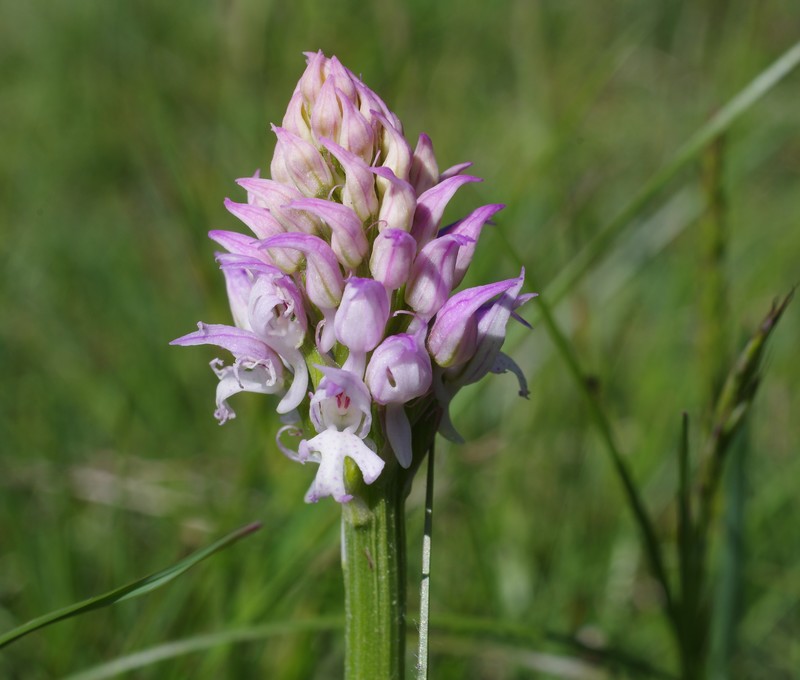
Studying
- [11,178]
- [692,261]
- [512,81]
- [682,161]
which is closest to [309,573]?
[682,161]

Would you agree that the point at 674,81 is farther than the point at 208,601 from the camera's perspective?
Yes

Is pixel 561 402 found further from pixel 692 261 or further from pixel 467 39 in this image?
pixel 467 39

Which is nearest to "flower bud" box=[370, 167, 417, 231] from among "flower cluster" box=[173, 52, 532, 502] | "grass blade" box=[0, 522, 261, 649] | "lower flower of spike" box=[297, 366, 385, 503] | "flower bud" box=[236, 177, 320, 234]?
"flower cluster" box=[173, 52, 532, 502]

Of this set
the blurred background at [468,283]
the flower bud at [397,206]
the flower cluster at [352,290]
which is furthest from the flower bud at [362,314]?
the blurred background at [468,283]

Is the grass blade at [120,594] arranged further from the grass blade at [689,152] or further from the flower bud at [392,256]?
the grass blade at [689,152]

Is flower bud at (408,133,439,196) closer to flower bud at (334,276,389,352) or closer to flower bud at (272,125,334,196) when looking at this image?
flower bud at (272,125,334,196)
